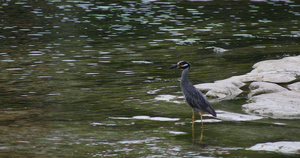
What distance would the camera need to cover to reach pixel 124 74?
16781 millimetres

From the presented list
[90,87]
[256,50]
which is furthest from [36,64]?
[256,50]

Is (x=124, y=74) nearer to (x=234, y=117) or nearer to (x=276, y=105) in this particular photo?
(x=234, y=117)

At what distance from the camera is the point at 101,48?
22.0 meters

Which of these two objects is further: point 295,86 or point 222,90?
point 295,86

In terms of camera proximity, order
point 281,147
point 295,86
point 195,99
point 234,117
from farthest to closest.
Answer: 1. point 295,86
2. point 234,117
3. point 195,99
4. point 281,147

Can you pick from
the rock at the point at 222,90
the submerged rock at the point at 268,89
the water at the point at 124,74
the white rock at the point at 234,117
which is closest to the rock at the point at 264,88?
the submerged rock at the point at 268,89

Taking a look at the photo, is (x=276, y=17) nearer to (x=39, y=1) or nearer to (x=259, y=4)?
(x=259, y=4)

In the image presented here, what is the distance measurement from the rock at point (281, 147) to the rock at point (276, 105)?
204 cm

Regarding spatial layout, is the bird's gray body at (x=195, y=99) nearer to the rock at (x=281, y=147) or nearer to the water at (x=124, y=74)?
the water at (x=124, y=74)

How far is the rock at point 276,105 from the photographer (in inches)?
452

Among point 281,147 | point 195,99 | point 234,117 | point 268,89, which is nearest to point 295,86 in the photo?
point 268,89

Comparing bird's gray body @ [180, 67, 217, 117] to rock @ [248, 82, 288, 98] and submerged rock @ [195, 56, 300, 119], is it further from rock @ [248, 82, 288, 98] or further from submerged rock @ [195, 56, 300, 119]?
rock @ [248, 82, 288, 98]

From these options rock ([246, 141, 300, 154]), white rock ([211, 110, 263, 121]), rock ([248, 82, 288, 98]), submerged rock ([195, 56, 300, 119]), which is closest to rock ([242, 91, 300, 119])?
submerged rock ([195, 56, 300, 119])

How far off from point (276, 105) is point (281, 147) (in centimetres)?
283
